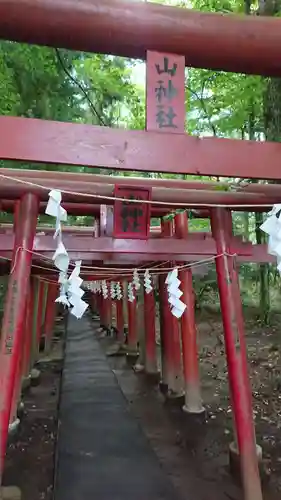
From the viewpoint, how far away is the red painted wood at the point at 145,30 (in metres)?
3.00

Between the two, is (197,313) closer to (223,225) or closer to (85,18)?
(223,225)

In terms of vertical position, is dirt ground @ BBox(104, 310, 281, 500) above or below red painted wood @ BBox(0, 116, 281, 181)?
below

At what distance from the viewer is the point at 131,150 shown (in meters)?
3.22

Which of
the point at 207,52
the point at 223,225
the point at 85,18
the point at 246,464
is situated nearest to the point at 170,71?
the point at 207,52

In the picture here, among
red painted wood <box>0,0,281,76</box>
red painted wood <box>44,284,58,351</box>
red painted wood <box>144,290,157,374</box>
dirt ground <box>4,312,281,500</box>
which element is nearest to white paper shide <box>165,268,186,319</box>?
dirt ground <box>4,312,281,500</box>

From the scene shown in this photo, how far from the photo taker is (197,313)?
2031 cm

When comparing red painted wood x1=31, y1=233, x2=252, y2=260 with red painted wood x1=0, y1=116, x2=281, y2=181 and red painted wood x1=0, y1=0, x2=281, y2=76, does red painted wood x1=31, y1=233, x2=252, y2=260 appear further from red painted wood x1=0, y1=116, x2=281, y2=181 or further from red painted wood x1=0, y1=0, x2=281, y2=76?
red painted wood x1=0, y1=0, x2=281, y2=76

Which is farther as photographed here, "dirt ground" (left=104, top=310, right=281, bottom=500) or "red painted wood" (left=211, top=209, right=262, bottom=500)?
"dirt ground" (left=104, top=310, right=281, bottom=500)

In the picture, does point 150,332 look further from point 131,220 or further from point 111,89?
point 131,220

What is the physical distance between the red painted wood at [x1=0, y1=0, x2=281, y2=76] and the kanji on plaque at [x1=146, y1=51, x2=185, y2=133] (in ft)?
0.24

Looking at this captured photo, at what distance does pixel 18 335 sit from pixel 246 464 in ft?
9.28

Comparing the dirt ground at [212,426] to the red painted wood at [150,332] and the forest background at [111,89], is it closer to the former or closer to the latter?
the red painted wood at [150,332]

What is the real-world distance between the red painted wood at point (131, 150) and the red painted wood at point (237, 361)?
1949 millimetres

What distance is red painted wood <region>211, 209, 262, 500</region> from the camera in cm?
507
